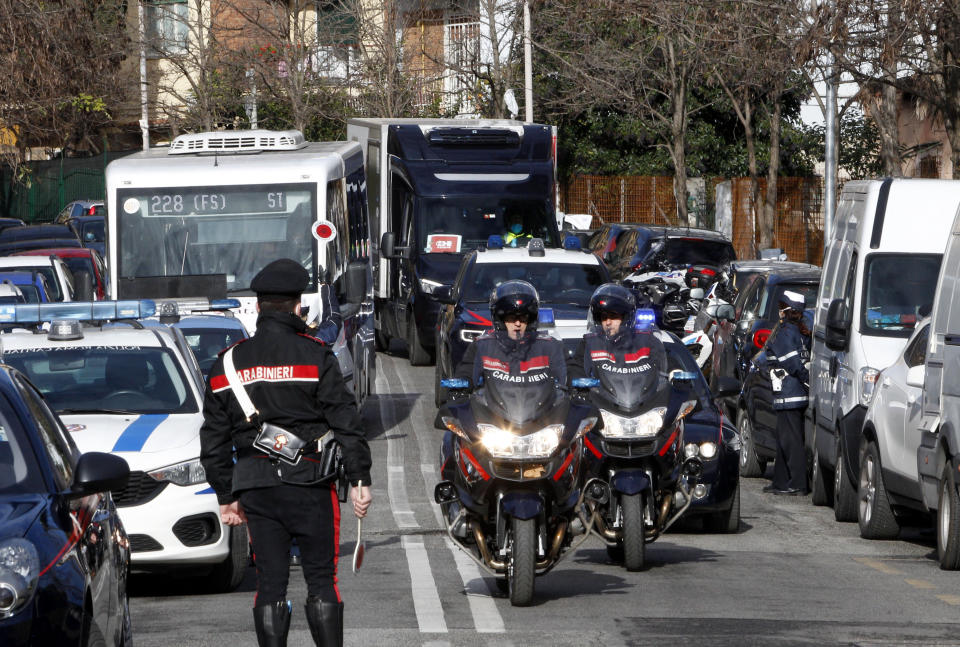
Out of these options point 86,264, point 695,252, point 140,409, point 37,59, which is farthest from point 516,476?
point 695,252

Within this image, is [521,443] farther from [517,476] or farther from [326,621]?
[326,621]

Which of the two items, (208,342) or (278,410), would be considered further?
(208,342)

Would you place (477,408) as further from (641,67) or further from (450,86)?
(450,86)

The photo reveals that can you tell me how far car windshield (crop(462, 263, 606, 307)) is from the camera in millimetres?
18109

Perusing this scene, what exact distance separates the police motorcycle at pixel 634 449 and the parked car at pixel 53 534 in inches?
154

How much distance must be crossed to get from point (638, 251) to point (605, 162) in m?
17.1

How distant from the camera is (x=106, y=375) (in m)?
10.7

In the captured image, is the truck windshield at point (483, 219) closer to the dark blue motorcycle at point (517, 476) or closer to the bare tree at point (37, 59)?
the bare tree at point (37, 59)

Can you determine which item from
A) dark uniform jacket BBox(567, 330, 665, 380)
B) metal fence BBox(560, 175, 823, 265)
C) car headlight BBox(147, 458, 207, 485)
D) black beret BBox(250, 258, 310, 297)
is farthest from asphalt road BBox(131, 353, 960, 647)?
metal fence BBox(560, 175, 823, 265)

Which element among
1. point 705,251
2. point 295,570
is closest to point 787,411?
point 295,570

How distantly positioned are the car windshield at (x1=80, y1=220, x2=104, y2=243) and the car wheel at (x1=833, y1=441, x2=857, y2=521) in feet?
82.9

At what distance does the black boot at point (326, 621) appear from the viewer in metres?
6.62

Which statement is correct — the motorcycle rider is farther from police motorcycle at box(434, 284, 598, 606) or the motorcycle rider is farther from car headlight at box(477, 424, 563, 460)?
car headlight at box(477, 424, 563, 460)

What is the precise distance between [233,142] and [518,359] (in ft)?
34.5
